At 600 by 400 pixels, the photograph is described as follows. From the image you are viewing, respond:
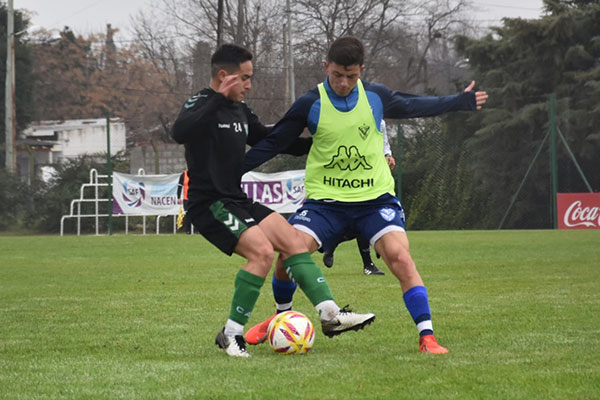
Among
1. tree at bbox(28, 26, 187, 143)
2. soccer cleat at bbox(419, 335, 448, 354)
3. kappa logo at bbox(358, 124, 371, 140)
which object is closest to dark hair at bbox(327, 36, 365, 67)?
kappa logo at bbox(358, 124, 371, 140)

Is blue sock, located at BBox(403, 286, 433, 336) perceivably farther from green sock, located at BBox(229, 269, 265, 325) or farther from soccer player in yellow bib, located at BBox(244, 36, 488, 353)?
green sock, located at BBox(229, 269, 265, 325)

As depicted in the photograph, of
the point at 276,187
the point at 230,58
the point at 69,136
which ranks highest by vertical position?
the point at 69,136

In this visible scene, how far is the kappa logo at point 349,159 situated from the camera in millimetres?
6148

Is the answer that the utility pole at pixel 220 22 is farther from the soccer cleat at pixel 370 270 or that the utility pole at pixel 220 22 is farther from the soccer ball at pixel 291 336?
the soccer ball at pixel 291 336

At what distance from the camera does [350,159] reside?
20.2ft

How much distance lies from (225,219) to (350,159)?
852 millimetres

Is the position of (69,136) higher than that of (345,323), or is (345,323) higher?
(69,136)

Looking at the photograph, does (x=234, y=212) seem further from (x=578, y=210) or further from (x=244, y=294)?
(x=578, y=210)

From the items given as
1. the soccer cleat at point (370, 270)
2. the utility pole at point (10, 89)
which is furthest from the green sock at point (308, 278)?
the utility pole at point (10, 89)

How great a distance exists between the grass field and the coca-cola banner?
804cm

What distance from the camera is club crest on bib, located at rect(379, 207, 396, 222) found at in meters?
6.11

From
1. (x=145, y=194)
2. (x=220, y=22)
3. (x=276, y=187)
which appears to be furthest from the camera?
(x=220, y=22)

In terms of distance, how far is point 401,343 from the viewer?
623 centimetres

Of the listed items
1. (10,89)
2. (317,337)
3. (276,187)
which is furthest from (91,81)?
(317,337)
